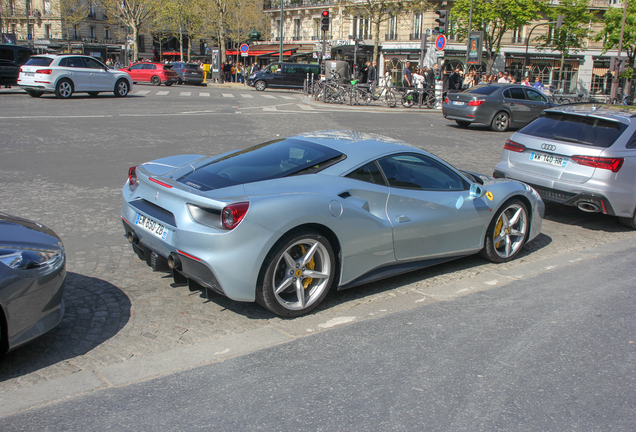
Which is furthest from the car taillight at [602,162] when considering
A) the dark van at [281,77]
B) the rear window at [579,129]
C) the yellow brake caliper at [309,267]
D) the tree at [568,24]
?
the tree at [568,24]

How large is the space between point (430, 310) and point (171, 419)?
229 cm

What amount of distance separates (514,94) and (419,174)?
48.9 feet

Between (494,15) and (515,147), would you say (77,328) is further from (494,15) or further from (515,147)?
(494,15)

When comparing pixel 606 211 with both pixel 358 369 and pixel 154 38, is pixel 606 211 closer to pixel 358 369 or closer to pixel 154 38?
pixel 358 369

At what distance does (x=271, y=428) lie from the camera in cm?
284

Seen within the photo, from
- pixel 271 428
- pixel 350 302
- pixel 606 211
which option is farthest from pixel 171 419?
pixel 606 211

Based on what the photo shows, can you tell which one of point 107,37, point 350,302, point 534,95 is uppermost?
point 107,37

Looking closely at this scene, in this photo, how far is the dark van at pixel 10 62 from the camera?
23484mm

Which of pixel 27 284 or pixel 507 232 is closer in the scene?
pixel 27 284

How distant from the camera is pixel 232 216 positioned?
12.3 ft

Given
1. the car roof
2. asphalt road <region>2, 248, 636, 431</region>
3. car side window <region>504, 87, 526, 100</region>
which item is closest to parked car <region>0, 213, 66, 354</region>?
asphalt road <region>2, 248, 636, 431</region>

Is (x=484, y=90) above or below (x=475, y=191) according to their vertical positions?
above

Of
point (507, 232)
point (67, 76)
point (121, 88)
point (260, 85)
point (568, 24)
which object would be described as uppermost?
point (568, 24)

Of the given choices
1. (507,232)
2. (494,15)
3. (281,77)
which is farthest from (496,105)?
(494,15)
